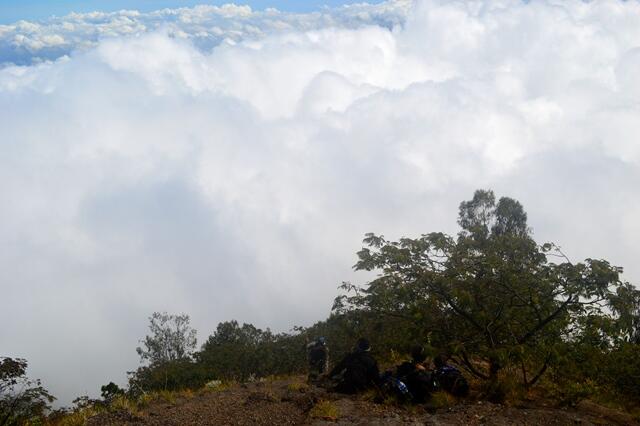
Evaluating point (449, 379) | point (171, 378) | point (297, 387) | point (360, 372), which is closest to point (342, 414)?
point (360, 372)

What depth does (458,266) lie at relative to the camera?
444 inches

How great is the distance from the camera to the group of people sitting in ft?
36.0

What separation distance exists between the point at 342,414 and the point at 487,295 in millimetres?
3680

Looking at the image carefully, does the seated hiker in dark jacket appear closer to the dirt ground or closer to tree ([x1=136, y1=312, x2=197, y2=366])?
the dirt ground

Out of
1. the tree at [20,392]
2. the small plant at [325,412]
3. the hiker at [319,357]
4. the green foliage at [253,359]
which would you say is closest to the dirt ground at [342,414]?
the small plant at [325,412]

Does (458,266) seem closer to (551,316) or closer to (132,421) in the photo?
(551,316)

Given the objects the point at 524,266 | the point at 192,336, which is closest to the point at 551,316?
the point at 524,266

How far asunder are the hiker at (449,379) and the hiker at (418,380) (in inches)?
8.0

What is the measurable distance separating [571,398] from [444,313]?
2712mm

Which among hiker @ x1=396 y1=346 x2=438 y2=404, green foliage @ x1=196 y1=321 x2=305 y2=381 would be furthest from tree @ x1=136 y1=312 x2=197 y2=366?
hiker @ x1=396 y1=346 x2=438 y2=404

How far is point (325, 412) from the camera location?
997cm

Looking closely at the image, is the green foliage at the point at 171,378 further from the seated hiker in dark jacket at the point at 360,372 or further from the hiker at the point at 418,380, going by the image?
the hiker at the point at 418,380

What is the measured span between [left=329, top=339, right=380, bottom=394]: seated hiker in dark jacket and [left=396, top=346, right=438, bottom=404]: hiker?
0.64 m

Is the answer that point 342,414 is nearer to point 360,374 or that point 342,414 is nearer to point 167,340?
point 360,374
